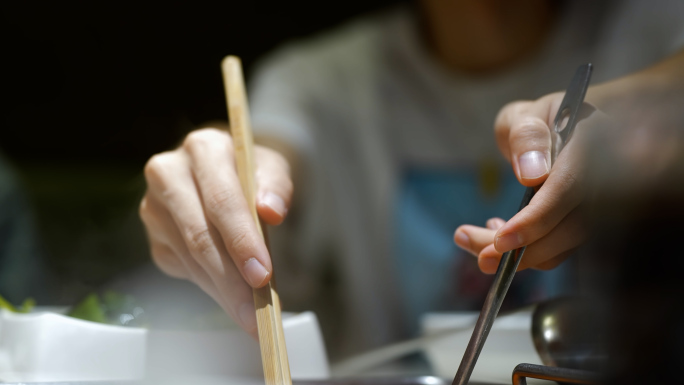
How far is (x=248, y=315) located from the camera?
23cm

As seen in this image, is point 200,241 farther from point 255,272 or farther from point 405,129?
point 405,129

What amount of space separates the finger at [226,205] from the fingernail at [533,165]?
0.12 metres

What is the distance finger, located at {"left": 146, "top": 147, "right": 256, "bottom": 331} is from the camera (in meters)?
0.23

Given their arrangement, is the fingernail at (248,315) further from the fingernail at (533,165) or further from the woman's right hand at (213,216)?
the fingernail at (533,165)

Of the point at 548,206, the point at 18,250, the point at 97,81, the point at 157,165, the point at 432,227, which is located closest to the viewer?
the point at 548,206

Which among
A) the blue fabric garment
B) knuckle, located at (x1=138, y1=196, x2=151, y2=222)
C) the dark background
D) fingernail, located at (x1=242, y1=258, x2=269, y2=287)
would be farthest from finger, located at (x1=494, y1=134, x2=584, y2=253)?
the dark background

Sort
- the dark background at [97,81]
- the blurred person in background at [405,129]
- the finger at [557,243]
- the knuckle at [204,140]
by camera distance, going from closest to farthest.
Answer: the finger at [557,243] → the knuckle at [204,140] → the blurred person in background at [405,129] → the dark background at [97,81]

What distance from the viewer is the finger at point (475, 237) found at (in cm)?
21

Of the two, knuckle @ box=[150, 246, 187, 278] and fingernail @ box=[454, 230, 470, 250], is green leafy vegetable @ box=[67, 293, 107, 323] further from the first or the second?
fingernail @ box=[454, 230, 470, 250]

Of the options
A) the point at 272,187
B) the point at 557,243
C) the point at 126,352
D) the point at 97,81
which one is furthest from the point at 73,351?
the point at 97,81

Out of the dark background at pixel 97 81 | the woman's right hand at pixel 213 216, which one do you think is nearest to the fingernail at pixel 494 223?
the woman's right hand at pixel 213 216

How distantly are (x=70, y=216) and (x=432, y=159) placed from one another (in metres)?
0.48

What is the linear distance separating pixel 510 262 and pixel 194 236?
Result: 151 mm

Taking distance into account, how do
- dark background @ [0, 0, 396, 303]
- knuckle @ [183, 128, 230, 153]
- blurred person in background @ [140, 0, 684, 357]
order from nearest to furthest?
knuckle @ [183, 128, 230, 153]
blurred person in background @ [140, 0, 684, 357]
dark background @ [0, 0, 396, 303]
